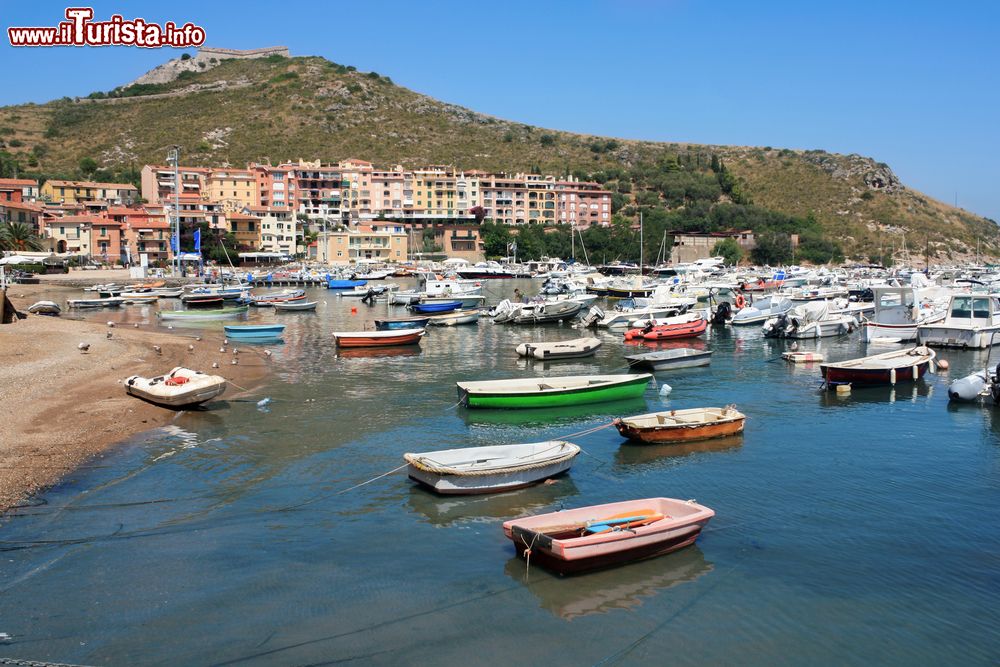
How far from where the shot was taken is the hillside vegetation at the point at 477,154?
466 feet

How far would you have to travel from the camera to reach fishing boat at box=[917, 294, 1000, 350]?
39.1 meters

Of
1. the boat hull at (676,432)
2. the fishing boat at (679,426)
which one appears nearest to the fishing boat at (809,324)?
the fishing boat at (679,426)

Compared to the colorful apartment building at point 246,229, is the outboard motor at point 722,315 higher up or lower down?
lower down

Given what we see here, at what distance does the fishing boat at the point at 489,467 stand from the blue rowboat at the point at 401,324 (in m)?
28.7

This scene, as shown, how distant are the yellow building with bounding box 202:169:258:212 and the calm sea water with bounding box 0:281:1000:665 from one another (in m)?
112

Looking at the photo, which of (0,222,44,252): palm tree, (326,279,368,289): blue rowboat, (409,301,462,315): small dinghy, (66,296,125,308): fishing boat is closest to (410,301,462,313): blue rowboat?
(409,301,462,315): small dinghy

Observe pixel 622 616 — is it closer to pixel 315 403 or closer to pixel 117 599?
pixel 117 599

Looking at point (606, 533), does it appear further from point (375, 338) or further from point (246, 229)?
point (246, 229)

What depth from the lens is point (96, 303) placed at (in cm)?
5888

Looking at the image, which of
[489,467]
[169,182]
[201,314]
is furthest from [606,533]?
[169,182]

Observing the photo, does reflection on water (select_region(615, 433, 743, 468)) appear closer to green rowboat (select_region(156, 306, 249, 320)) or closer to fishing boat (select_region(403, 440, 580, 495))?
fishing boat (select_region(403, 440, 580, 495))

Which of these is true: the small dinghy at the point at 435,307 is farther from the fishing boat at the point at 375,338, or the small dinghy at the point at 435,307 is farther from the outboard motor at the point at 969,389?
the outboard motor at the point at 969,389

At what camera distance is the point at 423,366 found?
3647 centimetres

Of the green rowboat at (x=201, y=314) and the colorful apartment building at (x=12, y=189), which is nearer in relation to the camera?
the green rowboat at (x=201, y=314)
